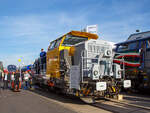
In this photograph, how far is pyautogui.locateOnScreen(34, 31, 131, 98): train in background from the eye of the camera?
6.23 metres

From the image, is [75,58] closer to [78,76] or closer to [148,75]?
[78,76]

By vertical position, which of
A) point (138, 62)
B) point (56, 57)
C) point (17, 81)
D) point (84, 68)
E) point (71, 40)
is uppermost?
point (71, 40)

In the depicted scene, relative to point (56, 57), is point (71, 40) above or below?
above

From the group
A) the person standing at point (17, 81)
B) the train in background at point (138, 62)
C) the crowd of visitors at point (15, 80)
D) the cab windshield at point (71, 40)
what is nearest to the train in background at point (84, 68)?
the cab windshield at point (71, 40)

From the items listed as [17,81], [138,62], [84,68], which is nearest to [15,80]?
[17,81]

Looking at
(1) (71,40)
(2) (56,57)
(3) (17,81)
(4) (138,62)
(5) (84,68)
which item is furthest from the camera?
(3) (17,81)

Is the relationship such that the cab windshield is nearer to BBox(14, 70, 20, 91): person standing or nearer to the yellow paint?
the yellow paint

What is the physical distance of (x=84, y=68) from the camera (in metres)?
6.75

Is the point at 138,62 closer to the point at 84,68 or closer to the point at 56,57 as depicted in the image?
the point at 84,68

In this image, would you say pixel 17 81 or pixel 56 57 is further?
pixel 17 81

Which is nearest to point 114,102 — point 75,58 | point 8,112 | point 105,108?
point 105,108

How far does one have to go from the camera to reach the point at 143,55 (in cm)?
877

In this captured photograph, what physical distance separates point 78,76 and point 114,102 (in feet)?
6.89

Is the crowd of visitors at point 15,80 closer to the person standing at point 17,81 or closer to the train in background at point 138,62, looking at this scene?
the person standing at point 17,81
